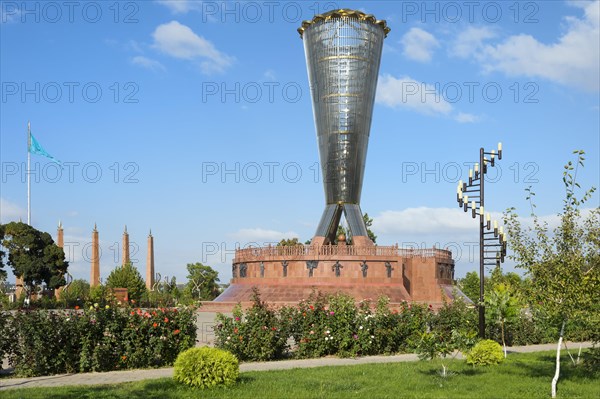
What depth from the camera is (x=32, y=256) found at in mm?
46844

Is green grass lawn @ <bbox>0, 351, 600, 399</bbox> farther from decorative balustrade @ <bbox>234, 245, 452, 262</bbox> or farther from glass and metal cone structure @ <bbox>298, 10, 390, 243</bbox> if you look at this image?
glass and metal cone structure @ <bbox>298, 10, 390, 243</bbox>

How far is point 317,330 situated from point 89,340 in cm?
497

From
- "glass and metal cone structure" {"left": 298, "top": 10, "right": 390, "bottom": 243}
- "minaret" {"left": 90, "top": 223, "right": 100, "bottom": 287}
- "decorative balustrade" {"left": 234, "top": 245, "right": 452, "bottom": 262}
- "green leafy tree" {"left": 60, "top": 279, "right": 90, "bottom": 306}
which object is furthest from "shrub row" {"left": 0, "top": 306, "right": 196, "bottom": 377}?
"minaret" {"left": 90, "top": 223, "right": 100, "bottom": 287}

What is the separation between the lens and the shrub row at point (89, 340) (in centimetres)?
1185

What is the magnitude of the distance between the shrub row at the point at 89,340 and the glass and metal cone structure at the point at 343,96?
71.8 feet

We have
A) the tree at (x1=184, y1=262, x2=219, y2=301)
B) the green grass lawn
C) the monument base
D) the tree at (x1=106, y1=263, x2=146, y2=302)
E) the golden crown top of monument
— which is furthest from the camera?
the tree at (x1=184, y1=262, x2=219, y2=301)

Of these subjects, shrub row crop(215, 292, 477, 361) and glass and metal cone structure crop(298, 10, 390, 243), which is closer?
shrub row crop(215, 292, 477, 361)

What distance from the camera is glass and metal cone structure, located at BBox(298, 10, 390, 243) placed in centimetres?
3488

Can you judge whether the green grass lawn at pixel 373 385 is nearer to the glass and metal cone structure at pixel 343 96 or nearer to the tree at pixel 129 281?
the glass and metal cone structure at pixel 343 96

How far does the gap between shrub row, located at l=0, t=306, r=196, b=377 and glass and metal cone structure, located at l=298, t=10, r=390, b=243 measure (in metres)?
21.9

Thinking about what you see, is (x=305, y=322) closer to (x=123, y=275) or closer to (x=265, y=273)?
(x=265, y=273)

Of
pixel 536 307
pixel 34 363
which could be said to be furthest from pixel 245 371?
pixel 536 307

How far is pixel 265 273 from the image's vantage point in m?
31.2

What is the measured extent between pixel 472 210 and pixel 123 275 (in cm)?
3806
